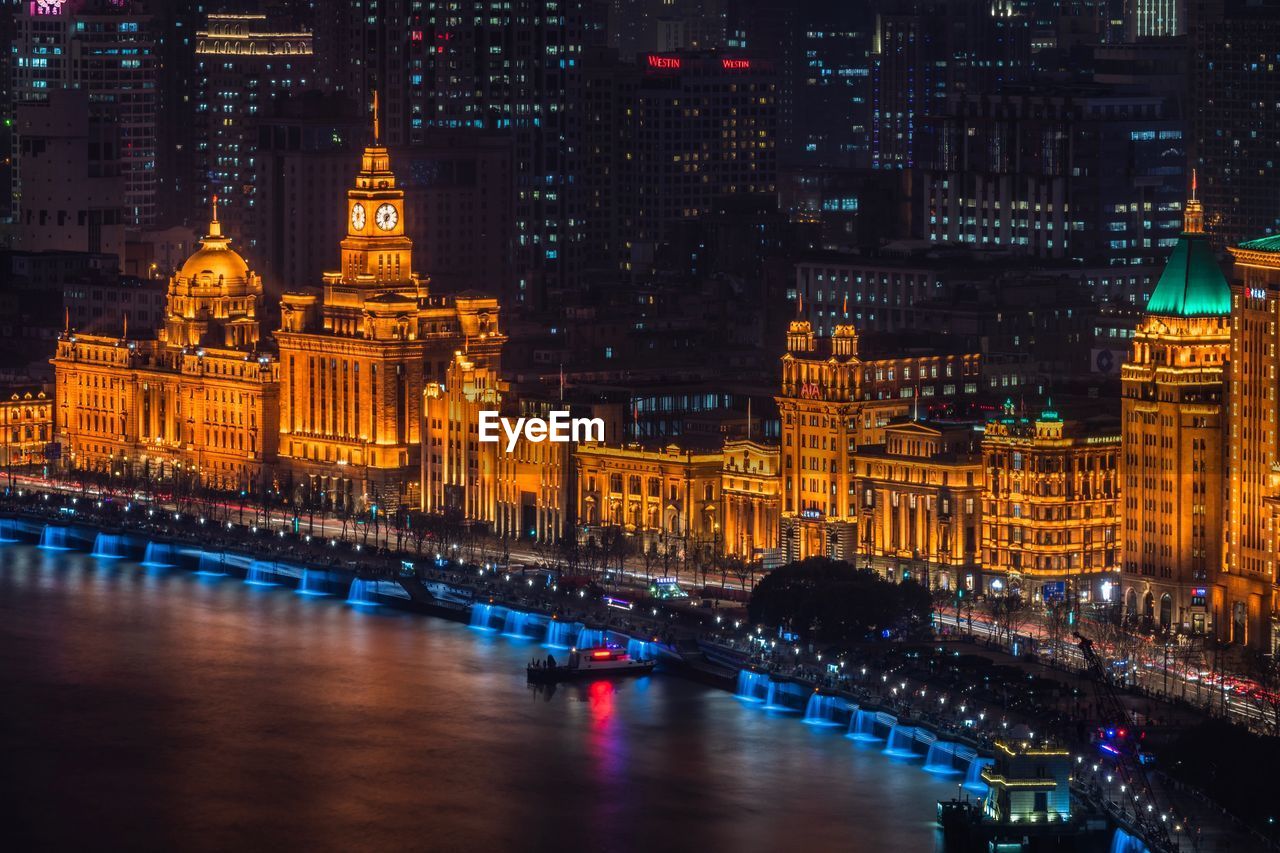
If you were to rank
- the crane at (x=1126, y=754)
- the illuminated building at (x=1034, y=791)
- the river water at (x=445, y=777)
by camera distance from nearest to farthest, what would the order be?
the crane at (x=1126, y=754) < the illuminated building at (x=1034, y=791) < the river water at (x=445, y=777)

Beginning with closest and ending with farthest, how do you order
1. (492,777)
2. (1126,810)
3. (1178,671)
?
(1126,810)
(492,777)
(1178,671)

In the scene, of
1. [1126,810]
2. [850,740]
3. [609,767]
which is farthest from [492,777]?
[1126,810]

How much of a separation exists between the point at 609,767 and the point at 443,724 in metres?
12.0

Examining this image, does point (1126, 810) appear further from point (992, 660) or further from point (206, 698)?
point (206, 698)

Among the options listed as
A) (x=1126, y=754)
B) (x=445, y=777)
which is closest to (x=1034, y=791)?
(x=1126, y=754)

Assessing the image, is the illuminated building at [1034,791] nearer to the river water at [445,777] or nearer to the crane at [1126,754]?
the crane at [1126,754]

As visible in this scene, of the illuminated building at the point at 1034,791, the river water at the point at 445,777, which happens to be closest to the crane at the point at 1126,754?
the illuminated building at the point at 1034,791

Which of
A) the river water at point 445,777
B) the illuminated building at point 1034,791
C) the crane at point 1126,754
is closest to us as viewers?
the crane at point 1126,754

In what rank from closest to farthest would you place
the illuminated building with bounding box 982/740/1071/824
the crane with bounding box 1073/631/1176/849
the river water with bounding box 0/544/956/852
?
the crane with bounding box 1073/631/1176/849
the illuminated building with bounding box 982/740/1071/824
the river water with bounding box 0/544/956/852

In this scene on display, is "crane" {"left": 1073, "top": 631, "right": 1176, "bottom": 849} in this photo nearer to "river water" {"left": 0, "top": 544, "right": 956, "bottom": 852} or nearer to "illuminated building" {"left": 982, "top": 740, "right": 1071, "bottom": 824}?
"illuminated building" {"left": 982, "top": 740, "right": 1071, "bottom": 824}

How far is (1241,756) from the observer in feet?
554

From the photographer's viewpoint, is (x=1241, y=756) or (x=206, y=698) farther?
(x=206, y=698)

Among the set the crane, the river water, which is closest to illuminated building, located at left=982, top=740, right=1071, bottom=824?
the crane

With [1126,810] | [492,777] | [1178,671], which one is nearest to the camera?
[1126,810]
